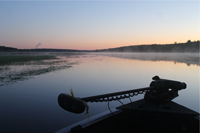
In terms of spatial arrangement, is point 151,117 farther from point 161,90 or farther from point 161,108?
point 161,90

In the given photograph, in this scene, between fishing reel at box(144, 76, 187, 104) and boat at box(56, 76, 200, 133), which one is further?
fishing reel at box(144, 76, 187, 104)

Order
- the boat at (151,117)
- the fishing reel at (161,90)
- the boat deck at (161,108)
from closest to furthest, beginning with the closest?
the boat at (151,117), the boat deck at (161,108), the fishing reel at (161,90)

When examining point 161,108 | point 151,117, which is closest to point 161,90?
point 161,108

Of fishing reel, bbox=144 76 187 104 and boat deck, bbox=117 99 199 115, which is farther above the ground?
fishing reel, bbox=144 76 187 104

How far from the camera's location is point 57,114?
4.18 meters

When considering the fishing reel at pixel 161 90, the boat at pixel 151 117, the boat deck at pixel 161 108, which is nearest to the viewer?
the boat at pixel 151 117

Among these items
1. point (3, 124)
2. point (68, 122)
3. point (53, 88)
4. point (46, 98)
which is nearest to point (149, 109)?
point (68, 122)

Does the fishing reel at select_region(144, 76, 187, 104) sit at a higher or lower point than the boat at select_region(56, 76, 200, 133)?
higher

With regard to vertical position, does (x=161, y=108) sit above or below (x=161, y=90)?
below

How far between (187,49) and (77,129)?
12915 cm

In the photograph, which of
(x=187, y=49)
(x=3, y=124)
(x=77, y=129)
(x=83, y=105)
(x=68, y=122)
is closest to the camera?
(x=83, y=105)

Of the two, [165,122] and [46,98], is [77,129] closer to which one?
[165,122]

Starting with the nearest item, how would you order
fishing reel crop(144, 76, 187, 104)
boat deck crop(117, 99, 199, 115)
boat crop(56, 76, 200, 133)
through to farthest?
1. boat crop(56, 76, 200, 133)
2. boat deck crop(117, 99, 199, 115)
3. fishing reel crop(144, 76, 187, 104)

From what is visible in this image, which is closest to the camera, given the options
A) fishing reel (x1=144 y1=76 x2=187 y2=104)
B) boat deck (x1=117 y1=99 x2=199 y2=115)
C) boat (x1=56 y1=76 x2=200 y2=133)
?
boat (x1=56 y1=76 x2=200 y2=133)
